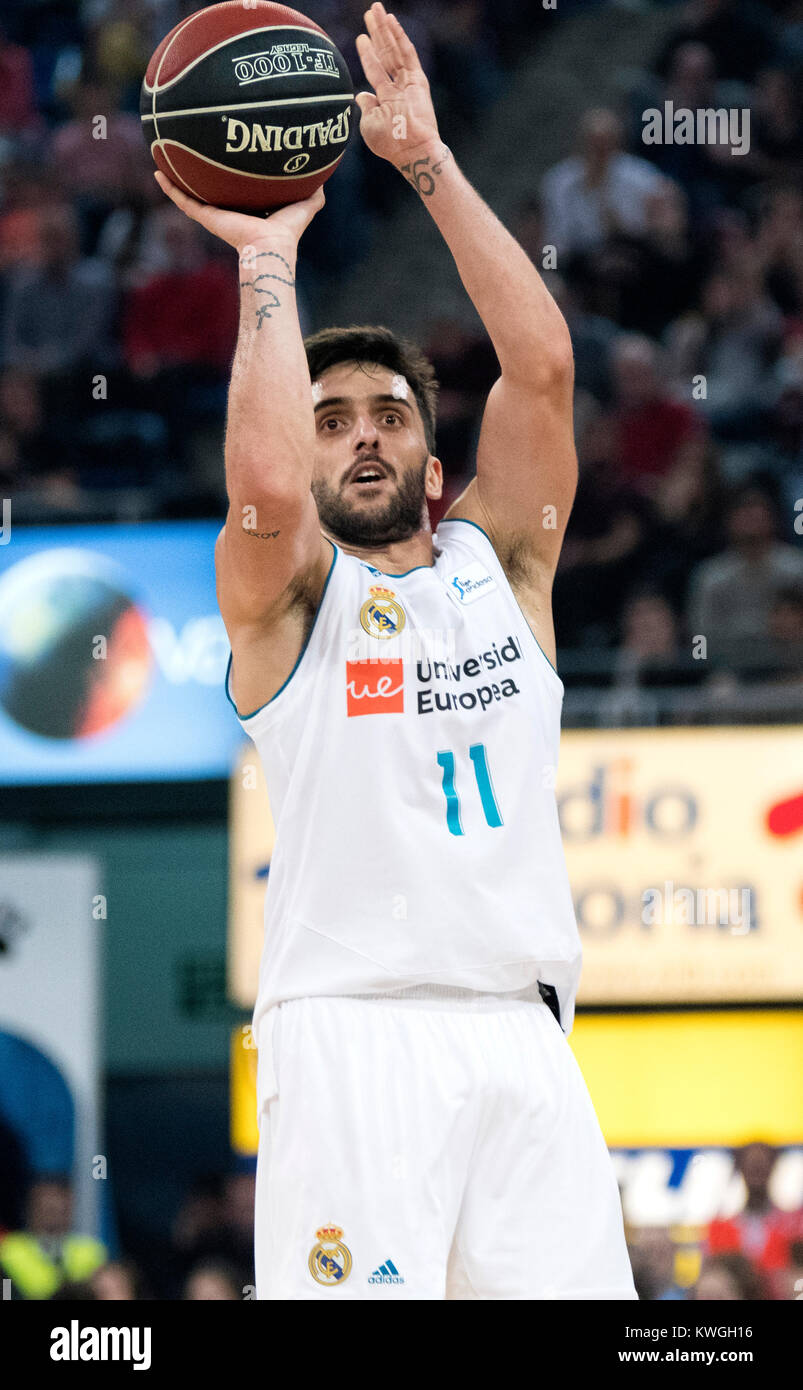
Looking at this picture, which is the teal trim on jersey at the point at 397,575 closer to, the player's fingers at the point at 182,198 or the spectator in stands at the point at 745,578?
the player's fingers at the point at 182,198

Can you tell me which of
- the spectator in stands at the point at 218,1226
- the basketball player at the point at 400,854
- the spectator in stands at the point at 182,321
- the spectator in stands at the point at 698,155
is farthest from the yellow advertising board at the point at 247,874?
the spectator in stands at the point at 698,155

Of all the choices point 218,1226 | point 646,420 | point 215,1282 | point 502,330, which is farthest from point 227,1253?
point 502,330

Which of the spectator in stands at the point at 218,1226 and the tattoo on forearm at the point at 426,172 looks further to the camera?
the spectator in stands at the point at 218,1226

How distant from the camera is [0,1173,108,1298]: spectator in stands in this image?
8180 millimetres

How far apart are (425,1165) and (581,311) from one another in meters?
8.23

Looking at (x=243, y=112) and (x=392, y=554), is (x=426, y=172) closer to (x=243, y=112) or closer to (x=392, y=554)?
(x=243, y=112)

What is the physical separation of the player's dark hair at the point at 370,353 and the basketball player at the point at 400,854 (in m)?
0.17

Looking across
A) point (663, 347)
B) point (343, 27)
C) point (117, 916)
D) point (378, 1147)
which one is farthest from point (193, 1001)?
point (343, 27)

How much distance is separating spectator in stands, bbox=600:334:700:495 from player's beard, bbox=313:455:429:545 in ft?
20.2

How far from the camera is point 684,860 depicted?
820 centimetres

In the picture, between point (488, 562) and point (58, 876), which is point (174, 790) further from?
point (488, 562)

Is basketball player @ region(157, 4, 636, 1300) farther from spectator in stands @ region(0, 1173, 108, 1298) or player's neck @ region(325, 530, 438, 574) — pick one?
spectator in stands @ region(0, 1173, 108, 1298)

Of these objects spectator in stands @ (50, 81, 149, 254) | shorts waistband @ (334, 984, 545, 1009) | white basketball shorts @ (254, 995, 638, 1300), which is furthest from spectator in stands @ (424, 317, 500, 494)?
white basketball shorts @ (254, 995, 638, 1300)

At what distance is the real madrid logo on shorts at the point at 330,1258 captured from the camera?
3.35m
